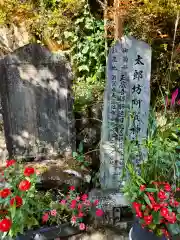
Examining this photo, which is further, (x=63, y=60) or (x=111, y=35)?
(x=111, y=35)

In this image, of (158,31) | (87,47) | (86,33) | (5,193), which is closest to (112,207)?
(5,193)

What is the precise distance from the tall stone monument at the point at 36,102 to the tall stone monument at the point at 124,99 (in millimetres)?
530

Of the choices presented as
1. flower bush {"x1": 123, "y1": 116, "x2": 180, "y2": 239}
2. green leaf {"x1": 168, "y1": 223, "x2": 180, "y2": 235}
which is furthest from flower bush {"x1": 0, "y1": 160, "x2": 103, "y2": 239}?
green leaf {"x1": 168, "y1": 223, "x2": 180, "y2": 235}

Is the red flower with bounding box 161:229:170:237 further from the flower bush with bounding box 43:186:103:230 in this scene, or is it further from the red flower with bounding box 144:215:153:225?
the flower bush with bounding box 43:186:103:230

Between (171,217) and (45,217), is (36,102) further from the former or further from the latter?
(171,217)

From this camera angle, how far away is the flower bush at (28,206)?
85.4 inches

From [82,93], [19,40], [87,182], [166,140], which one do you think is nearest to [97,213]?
[87,182]

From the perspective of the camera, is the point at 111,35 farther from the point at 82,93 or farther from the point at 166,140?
the point at 166,140

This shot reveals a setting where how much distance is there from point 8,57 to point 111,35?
A: 8.29 ft

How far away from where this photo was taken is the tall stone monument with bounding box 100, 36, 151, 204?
104 inches

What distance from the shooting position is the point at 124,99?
2.80 m

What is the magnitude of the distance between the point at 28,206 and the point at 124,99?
136 cm

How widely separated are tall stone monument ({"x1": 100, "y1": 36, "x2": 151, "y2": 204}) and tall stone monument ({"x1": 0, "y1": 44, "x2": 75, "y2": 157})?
0.53 meters

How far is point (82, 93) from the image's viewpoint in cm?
434
